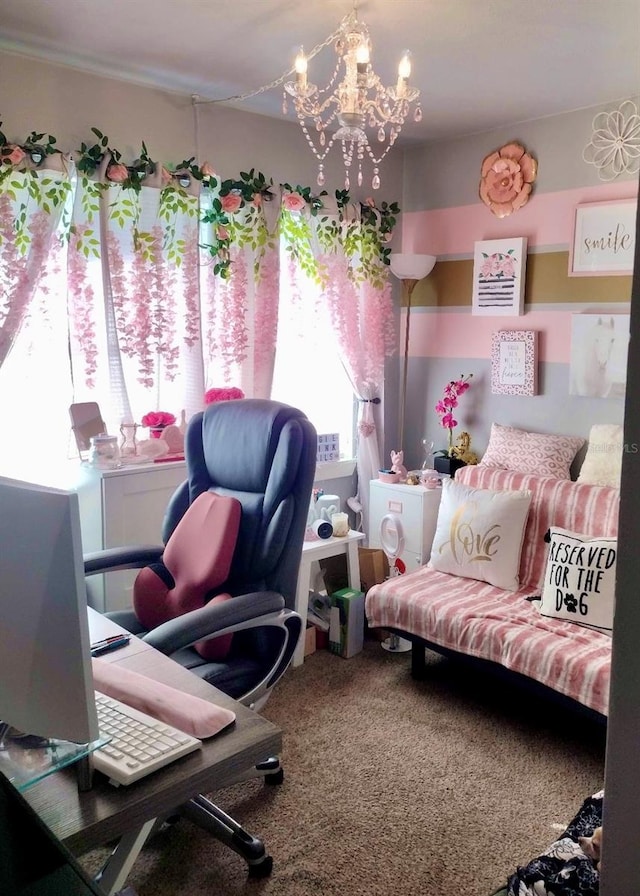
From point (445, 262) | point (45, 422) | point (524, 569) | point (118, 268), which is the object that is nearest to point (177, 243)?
point (118, 268)

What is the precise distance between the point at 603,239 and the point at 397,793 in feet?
8.21

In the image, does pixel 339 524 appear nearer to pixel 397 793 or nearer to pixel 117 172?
pixel 397 793

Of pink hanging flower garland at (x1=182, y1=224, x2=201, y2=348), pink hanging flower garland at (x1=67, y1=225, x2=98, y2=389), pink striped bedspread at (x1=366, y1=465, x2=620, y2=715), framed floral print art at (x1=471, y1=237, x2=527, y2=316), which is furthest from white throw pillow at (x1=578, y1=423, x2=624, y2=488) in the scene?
pink hanging flower garland at (x1=67, y1=225, x2=98, y2=389)

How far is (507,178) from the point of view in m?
3.53

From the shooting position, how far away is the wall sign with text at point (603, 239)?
309 cm

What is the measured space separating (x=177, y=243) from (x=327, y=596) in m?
1.77

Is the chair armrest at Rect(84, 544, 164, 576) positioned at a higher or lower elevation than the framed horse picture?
lower

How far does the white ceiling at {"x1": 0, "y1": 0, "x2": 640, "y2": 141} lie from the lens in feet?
7.36

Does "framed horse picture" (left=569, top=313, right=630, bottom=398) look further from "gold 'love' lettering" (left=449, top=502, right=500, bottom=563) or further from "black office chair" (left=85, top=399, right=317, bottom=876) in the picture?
"black office chair" (left=85, top=399, right=317, bottom=876)

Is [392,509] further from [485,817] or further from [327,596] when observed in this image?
[485,817]

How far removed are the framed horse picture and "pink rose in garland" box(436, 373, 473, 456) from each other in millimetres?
619

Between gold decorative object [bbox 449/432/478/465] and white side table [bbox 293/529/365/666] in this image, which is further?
gold decorative object [bbox 449/432/478/465]

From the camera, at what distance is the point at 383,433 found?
4145mm

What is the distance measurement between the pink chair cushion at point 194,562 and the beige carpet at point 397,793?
0.62 metres
